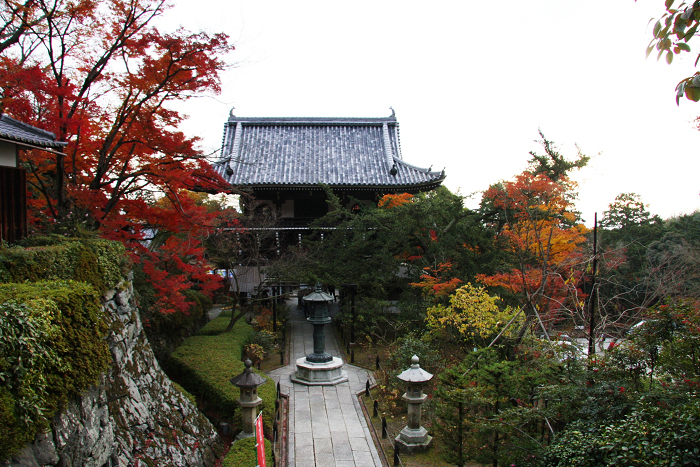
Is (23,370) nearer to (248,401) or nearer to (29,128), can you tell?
(248,401)

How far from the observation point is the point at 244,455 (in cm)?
789

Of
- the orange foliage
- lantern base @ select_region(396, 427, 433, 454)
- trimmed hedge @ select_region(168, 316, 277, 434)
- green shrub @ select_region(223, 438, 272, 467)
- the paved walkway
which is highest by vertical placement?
the orange foliage

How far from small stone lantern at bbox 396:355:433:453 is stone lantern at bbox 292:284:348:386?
4.06m

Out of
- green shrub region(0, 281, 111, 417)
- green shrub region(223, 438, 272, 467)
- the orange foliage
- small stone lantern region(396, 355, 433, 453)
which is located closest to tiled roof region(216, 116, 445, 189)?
the orange foliage

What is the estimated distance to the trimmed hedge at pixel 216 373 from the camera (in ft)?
32.5

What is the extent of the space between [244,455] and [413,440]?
3571mm

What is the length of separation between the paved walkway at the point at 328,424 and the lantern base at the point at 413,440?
62 cm

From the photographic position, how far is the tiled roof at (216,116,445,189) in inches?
786

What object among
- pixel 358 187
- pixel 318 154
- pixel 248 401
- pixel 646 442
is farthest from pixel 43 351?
pixel 318 154

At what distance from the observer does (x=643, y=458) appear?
389 centimetres

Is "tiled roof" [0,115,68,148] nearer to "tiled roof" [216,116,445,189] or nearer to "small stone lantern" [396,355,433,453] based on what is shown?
"small stone lantern" [396,355,433,453]

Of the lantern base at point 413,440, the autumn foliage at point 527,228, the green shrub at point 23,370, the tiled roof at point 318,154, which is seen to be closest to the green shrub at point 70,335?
the green shrub at point 23,370

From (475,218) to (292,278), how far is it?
7.55 m

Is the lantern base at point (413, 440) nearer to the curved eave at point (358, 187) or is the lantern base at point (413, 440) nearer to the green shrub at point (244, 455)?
the green shrub at point (244, 455)
